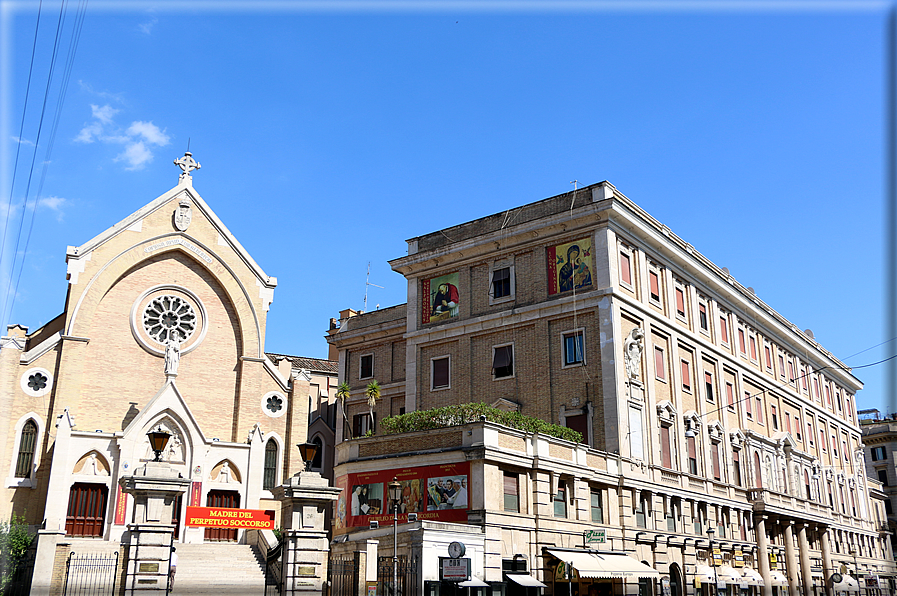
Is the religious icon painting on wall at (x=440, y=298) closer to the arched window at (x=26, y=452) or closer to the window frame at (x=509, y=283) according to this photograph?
the window frame at (x=509, y=283)

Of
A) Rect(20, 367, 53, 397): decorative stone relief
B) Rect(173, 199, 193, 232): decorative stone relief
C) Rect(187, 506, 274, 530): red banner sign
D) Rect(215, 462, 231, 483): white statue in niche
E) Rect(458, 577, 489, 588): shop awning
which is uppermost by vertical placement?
Rect(173, 199, 193, 232): decorative stone relief

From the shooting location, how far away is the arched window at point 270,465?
1663 inches

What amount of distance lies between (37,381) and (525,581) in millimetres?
24046

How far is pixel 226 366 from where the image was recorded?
141 feet

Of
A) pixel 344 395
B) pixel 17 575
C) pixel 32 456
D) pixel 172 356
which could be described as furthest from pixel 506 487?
pixel 32 456

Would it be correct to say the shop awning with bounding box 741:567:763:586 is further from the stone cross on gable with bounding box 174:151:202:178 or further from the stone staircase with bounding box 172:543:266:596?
the stone cross on gable with bounding box 174:151:202:178

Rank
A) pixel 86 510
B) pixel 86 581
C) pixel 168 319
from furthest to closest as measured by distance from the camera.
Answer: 1. pixel 168 319
2. pixel 86 510
3. pixel 86 581

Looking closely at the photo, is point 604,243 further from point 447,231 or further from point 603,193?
point 447,231

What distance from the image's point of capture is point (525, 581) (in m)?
28.0

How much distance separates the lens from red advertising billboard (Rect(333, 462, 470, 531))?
28938mm

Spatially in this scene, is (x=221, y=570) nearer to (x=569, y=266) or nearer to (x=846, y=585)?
(x=569, y=266)

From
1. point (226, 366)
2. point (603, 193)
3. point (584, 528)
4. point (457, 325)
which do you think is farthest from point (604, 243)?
A: point (226, 366)

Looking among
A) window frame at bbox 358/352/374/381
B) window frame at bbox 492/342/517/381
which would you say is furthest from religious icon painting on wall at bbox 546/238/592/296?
window frame at bbox 358/352/374/381

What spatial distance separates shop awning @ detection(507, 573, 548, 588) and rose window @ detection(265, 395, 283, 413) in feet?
63.2
